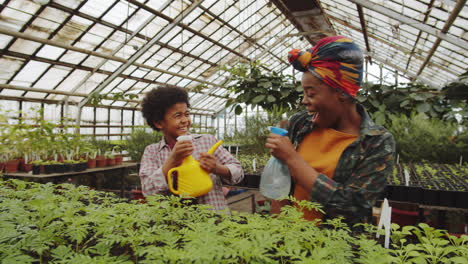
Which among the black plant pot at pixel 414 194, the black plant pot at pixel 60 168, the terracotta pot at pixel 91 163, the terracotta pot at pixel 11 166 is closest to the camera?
the black plant pot at pixel 414 194

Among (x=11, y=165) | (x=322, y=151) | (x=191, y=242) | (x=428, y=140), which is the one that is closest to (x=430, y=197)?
(x=322, y=151)

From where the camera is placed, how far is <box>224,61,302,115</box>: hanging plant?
423 cm

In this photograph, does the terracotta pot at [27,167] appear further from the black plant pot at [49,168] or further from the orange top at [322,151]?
the orange top at [322,151]

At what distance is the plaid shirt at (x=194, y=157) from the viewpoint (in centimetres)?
155

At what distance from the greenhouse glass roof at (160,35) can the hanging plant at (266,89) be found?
2.44 metres

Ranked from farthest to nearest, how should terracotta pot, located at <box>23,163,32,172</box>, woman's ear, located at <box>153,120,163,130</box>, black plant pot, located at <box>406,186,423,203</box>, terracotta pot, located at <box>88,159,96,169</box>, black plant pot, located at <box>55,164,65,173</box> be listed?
terracotta pot, located at <box>88,159,96,169</box> < terracotta pot, located at <box>23,163,32,172</box> < black plant pot, located at <box>55,164,65,173</box> < black plant pot, located at <box>406,186,423,203</box> < woman's ear, located at <box>153,120,163,130</box>

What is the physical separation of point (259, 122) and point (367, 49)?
9786mm

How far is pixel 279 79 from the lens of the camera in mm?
4328

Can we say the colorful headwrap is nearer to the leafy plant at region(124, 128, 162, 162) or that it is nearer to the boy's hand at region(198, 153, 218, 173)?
the boy's hand at region(198, 153, 218, 173)

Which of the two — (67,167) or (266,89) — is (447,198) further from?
(67,167)

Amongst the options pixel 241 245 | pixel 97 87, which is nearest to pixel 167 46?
pixel 97 87

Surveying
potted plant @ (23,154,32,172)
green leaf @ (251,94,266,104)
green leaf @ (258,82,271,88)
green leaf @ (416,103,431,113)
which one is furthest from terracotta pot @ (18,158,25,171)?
green leaf @ (416,103,431,113)

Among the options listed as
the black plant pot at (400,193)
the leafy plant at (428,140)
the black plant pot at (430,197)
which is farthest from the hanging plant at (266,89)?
the black plant pot at (430,197)

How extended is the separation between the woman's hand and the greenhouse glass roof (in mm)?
5114
